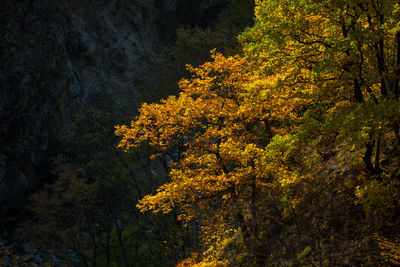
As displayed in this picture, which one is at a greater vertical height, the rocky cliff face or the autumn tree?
the rocky cliff face

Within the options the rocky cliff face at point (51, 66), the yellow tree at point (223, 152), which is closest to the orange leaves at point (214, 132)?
the yellow tree at point (223, 152)

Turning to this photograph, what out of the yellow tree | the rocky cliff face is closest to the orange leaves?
the yellow tree

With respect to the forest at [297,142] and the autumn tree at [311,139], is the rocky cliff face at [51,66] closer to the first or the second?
the forest at [297,142]

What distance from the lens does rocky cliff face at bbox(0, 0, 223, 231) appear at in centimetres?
2189

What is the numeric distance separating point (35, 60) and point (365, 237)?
84.3 feet

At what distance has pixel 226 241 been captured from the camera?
36.9ft

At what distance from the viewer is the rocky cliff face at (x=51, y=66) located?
21.9m

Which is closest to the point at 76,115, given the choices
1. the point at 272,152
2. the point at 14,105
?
the point at 14,105

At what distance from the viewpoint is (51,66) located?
84.6 ft

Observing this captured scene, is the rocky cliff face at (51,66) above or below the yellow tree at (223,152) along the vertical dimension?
above

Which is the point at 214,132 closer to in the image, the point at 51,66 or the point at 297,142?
the point at 297,142

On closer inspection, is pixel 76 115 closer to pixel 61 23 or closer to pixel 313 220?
pixel 61 23

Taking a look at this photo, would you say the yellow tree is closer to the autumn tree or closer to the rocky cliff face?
the autumn tree

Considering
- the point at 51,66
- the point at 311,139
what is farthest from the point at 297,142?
the point at 51,66
